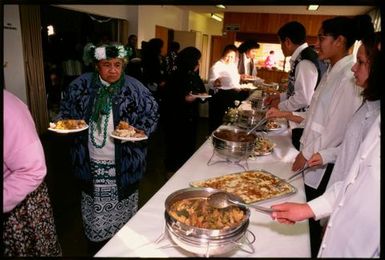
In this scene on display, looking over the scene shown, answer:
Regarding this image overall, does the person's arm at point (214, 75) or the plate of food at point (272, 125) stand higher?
the person's arm at point (214, 75)

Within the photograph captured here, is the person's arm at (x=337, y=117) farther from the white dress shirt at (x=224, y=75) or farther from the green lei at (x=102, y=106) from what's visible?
the white dress shirt at (x=224, y=75)

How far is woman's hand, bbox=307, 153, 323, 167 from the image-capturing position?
1407mm

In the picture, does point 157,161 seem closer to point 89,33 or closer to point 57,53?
point 57,53

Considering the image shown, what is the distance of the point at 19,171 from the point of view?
3.15 ft

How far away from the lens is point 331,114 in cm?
150

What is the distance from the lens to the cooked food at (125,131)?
4.72 ft

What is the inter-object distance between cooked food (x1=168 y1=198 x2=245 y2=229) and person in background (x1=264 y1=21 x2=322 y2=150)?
1413 millimetres

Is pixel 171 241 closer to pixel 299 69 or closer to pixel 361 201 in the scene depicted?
pixel 361 201

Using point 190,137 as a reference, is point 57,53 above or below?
above

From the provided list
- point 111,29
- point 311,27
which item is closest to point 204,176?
point 111,29

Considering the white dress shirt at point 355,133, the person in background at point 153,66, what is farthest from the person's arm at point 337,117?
the person in background at point 153,66

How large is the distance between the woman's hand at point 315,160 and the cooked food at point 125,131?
777 millimetres

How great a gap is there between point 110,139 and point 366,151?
1.13 m

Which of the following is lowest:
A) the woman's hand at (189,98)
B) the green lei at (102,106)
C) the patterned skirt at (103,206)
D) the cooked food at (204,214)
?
the patterned skirt at (103,206)
